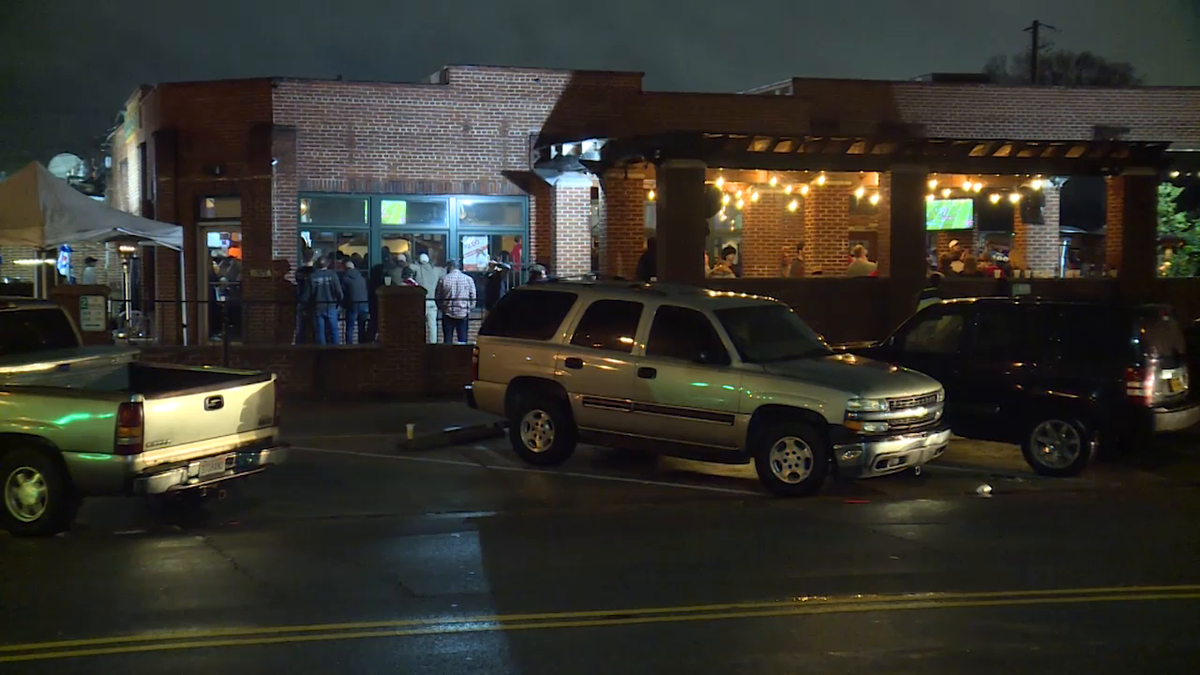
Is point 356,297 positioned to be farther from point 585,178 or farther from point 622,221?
point 585,178

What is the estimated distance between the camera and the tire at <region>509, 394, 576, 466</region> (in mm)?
12328

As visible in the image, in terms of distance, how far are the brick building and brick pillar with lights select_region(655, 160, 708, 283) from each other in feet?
0.10

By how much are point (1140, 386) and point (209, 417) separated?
8.60 metres

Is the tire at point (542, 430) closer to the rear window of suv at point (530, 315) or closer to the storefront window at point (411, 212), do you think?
the rear window of suv at point (530, 315)

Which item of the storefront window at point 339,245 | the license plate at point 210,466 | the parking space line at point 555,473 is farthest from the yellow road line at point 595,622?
the storefront window at point 339,245

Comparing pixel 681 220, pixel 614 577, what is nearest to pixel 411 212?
pixel 681 220

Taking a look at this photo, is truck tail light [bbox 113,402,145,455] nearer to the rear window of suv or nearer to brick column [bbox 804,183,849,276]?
the rear window of suv

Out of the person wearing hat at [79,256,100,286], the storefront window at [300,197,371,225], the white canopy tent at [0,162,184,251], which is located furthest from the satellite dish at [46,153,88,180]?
the white canopy tent at [0,162,184,251]

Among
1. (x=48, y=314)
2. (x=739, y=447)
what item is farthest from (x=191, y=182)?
(x=739, y=447)

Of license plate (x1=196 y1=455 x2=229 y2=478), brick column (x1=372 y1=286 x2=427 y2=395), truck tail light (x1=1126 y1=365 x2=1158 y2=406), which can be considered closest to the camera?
license plate (x1=196 y1=455 x2=229 y2=478)

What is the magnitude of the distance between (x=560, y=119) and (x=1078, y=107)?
39.7 ft

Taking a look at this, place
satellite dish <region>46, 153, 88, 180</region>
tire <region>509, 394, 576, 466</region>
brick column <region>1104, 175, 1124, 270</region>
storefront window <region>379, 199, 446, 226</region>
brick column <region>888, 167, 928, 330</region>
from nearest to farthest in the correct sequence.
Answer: tire <region>509, 394, 576, 466</region> < brick column <region>888, 167, 928, 330</region> < brick column <region>1104, 175, 1124, 270</region> < storefront window <region>379, 199, 446, 226</region> < satellite dish <region>46, 153, 88, 180</region>

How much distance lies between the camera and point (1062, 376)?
39.6ft

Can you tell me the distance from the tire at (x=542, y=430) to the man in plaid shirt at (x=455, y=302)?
20.2 ft
